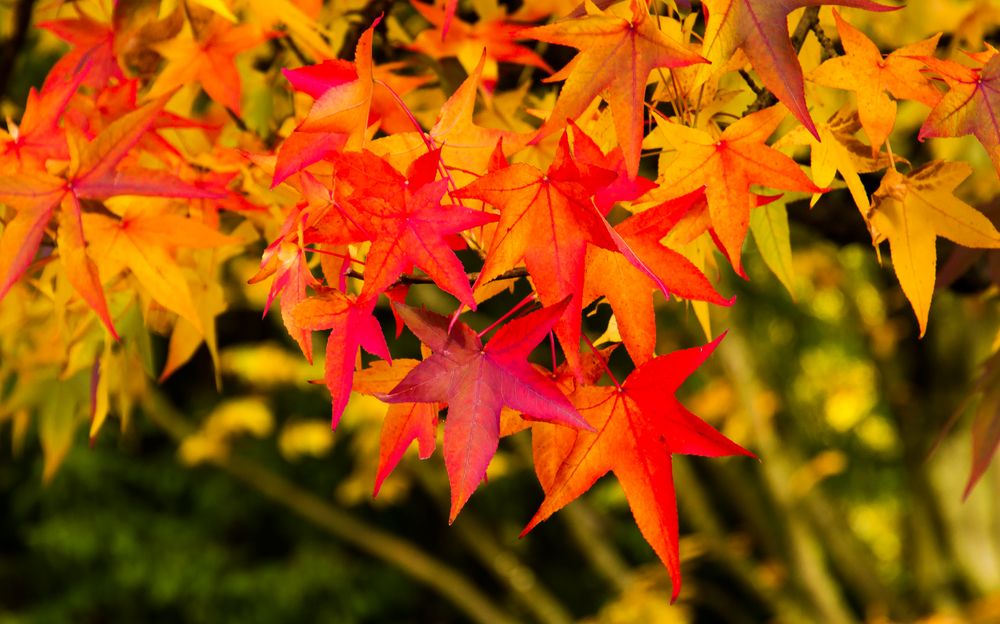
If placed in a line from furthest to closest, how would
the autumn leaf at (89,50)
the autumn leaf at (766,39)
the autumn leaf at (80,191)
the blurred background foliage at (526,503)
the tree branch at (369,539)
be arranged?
the tree branch at (369,539)
the blurred background foliage at (526,503)
the autumn leaf at (89,50)
the autumn leaf at (80,191)
the autumn leaf at (766,39)

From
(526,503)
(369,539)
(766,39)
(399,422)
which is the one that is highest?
(766,39)

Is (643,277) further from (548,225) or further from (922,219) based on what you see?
(922,219)

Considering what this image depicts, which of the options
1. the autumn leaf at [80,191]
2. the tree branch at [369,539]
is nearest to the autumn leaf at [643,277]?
→ the autumn leaf at [80,191]

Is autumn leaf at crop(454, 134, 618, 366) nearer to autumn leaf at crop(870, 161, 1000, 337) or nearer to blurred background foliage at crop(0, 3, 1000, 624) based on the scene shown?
autumn leaf at crop(870, 161, 1000, 337)

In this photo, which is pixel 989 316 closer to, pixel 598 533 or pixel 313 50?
pixel 598 533

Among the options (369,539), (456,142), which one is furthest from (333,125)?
(369,539)

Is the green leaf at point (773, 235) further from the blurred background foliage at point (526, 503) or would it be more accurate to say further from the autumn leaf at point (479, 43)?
the blurred background foliage at point (526, 503)

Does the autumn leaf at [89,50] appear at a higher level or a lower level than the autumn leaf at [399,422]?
higher
